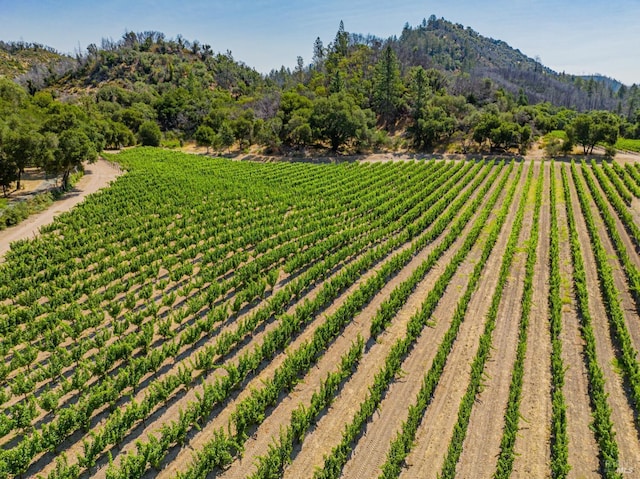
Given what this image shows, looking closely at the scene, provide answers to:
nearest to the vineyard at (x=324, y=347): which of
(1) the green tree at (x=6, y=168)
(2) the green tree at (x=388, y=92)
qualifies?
(1) the green tree at (x=6, y=168)

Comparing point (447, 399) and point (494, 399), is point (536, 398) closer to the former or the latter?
point (494, 399)

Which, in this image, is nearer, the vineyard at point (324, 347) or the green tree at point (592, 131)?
the vineyard at point (324, 347)

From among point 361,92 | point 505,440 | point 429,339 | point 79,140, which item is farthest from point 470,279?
point 361,92

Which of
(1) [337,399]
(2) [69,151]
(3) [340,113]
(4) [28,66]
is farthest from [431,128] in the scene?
(4) [28,66]

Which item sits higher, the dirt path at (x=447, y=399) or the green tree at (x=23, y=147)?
the green tree at (x=23, y=147)

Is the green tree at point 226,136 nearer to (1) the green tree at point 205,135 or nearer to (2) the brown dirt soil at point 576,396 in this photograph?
(1) the green tree at point 205,135

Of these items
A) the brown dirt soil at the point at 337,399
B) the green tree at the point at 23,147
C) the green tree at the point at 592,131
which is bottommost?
the brown dirt soil at the point at 337,399
